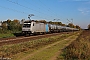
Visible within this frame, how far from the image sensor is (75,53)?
12781 mm

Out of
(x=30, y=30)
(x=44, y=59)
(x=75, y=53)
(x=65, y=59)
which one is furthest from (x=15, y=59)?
(x=30, y=30)

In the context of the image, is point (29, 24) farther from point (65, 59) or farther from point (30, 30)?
point (65, 59)

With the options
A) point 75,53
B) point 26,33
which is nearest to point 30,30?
point 26,33

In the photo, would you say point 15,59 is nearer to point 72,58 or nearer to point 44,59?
point 44,59

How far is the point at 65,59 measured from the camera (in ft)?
38.5

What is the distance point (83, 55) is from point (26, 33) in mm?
28510

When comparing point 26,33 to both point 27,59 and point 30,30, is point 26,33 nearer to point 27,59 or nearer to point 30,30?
point 30,30

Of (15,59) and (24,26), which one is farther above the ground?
(24,26)

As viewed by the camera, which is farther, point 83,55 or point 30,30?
point 30,30

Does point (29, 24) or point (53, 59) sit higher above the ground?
point (29, 24)

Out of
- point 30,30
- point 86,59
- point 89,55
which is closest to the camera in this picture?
point 86,59

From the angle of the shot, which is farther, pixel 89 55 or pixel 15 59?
pixel 89 55

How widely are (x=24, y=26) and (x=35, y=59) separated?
95.0ft

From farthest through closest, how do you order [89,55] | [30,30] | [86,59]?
[30,30] < [89,55] < [86,59]
